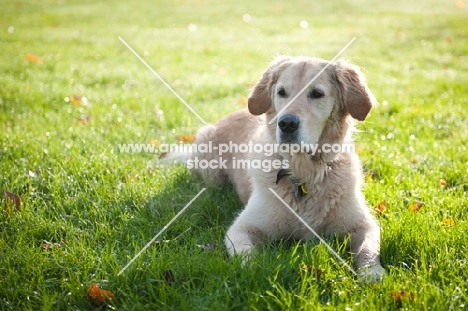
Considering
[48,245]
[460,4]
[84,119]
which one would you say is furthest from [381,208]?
[460,4]

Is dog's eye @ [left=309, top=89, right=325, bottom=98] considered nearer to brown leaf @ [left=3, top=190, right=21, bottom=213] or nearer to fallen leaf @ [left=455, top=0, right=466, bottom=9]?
brown leaf @ [left=3, top=190, right=21, bottom=213]

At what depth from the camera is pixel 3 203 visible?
375 centimetres

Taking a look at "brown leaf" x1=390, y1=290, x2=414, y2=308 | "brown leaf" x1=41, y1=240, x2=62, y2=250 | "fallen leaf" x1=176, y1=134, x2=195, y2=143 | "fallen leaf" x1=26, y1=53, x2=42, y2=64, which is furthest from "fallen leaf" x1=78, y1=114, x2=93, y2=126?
"brown leaf" x1=390, y1=290, x2=414, y2=308

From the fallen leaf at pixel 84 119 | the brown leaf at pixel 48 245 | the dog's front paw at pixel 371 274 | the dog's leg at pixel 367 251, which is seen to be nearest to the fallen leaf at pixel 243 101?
the fallen leaf at pixel 84 119

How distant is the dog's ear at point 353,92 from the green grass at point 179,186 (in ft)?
2.78

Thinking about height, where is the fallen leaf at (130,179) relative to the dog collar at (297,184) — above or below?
below

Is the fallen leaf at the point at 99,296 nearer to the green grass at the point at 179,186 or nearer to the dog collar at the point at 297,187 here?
the green grass at the point at 179,186

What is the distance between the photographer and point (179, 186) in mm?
4516

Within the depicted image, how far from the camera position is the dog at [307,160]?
3.58m

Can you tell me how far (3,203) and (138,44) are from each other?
8.77 metres

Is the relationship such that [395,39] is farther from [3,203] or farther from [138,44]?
[3,203]

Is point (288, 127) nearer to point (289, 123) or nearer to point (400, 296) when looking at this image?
point (289, 123)

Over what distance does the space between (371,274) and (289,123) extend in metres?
1.24

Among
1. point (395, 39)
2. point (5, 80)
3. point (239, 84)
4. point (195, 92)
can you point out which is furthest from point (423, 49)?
point (5, 80)
